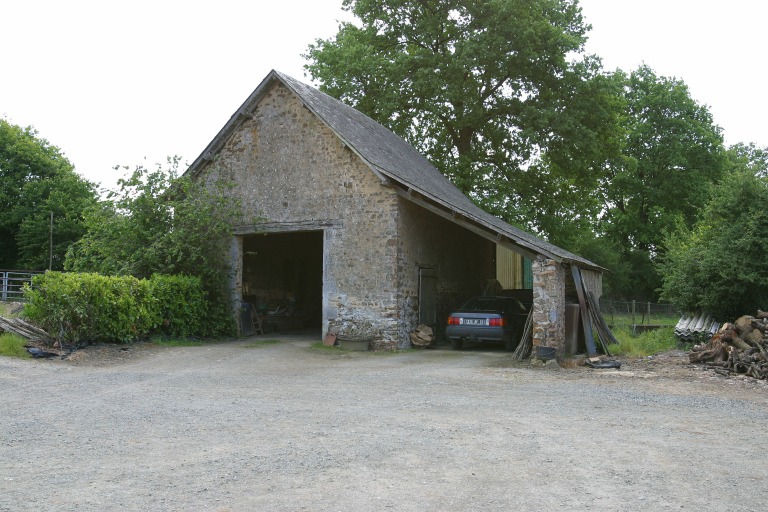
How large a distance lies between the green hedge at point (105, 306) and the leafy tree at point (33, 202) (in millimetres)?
25757

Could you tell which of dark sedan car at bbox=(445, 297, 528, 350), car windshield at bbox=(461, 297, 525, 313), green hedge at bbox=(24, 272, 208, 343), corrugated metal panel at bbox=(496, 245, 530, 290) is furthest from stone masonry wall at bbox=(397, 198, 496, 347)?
green hedge at bbox=(24, 272, 208, 343)

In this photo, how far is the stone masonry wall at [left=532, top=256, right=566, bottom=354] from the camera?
14195 millimetres

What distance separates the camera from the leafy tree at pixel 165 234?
16.8 meters

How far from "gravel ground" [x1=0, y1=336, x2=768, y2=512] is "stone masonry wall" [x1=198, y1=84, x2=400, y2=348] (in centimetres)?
468

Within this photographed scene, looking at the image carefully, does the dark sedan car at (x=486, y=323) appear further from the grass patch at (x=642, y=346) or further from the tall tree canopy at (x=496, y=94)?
the tall tree canopy at (x=496, y=94)

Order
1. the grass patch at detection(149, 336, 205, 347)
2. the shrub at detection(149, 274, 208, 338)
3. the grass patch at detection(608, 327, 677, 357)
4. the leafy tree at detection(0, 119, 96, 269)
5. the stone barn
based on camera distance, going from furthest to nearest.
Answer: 1. the leafy tree at detection(0, 119, 96, 269)
2. the shrub at detection(149, 274, 208, 338)
3. the stone barn
4. the grass patch at detection(149, 336, 205, 347)
5. the grass patch at detection(608, 327, 677, 357)

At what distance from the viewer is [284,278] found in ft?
72.5

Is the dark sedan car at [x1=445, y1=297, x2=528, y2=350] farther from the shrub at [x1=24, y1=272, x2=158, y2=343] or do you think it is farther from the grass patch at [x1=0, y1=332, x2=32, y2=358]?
the grass patch at [x1=0, y1=332, x2=32, y2=358]

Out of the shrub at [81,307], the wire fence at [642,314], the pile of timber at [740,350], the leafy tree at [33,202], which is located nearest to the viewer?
the pile of timber at [740,350]

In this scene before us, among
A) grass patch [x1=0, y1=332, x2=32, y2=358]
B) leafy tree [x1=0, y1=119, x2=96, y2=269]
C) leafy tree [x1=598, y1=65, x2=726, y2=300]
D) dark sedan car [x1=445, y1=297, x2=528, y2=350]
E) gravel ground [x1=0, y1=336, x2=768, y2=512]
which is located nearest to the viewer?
gravel ground [x1=0, y1=336, x2=768, y2=512]

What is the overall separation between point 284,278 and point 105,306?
8768mm

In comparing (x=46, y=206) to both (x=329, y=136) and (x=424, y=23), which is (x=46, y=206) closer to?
(x=424, y=23)

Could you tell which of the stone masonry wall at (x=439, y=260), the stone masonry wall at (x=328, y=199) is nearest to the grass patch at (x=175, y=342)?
the stone masonry wall at (x=328, y=199)

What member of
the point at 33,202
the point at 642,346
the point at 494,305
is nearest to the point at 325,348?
the point at 494,305
